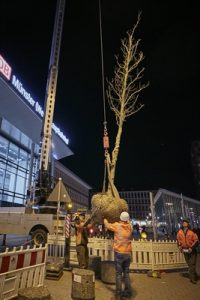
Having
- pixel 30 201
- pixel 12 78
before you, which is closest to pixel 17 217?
pixel 30 201

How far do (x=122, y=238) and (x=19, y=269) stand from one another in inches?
93.8

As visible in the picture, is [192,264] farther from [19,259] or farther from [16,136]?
[16,136]

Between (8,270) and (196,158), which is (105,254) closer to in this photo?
(8,270)

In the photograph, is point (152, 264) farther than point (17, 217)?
No

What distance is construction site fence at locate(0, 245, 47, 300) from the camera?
4.41 m

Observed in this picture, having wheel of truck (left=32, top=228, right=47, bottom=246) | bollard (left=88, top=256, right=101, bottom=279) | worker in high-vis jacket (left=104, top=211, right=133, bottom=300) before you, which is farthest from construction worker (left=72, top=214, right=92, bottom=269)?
wheel of truck (left=32, top=228, right=47, bottom=246)

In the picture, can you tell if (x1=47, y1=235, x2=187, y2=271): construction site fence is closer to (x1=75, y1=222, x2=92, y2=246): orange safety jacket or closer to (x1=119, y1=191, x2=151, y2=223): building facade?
(x1=75, y1=222, x2=92, y2=246): orange safety jacket

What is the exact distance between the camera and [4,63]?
21.6m

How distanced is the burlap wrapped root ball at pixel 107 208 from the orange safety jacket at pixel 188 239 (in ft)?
7.71

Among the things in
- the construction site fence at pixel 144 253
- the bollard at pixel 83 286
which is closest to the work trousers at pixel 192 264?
the construction site fence at pixel 144 253

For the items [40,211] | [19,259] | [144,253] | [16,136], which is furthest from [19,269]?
[16,136]

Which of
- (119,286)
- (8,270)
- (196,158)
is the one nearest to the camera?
(8,270)

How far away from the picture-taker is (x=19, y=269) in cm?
484

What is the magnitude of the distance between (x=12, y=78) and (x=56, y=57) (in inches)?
228
